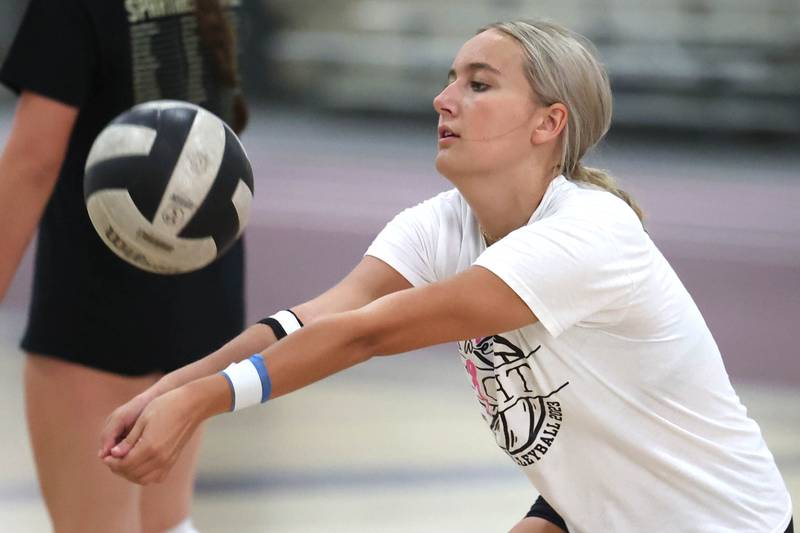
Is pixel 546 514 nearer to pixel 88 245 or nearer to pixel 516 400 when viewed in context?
pixel 516 400

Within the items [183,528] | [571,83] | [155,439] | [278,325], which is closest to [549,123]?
[571,83]

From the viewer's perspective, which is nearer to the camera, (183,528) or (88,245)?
(88,245)

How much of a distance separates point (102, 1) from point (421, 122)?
8961mm

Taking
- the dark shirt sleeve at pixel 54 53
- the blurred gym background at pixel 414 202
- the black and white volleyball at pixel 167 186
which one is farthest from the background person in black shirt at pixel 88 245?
the blurred gym background at pixel 414 202

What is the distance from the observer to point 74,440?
3031 mm

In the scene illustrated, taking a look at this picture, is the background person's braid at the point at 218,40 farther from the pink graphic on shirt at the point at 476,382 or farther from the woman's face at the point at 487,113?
the pink graphic on shirt at the point at 476,382

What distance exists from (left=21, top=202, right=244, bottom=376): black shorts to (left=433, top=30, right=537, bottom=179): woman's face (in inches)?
36.3

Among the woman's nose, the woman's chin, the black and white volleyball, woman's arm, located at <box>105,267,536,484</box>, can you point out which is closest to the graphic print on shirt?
woman's arm, located at <box>105,267,536,484</box>

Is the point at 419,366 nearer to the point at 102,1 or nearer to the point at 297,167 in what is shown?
the point at 102,1

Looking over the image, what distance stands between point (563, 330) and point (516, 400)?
20cm

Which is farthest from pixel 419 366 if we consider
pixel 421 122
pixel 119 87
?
pixel 421 122

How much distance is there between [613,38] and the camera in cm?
1162

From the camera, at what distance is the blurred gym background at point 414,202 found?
467 cm

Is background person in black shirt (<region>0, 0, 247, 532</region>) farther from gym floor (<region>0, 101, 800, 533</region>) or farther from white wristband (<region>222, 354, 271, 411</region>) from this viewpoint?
gym floor (<region>0, 101, 800, 533</region>)
